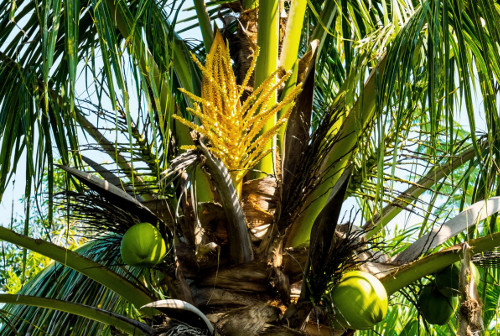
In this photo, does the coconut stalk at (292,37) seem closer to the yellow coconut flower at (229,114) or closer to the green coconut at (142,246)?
the yellow coconut flower at (229,114)

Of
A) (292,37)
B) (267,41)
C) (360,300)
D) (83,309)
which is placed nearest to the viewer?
(360,300)

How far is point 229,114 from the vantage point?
2.11 metres

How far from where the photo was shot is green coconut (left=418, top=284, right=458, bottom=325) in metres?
2.33

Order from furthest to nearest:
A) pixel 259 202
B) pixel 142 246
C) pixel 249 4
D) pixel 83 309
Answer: pixel 249 4 → pixel 259 202 → pixel 83 309 → pixel 142 246

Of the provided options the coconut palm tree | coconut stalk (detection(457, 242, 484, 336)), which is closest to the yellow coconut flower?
the coconut palm tree

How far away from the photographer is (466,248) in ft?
6.77

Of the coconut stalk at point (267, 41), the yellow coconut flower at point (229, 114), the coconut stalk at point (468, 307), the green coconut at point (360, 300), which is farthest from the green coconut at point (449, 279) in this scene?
the coconut stalk at point (267, 41)

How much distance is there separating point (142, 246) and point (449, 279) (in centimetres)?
100

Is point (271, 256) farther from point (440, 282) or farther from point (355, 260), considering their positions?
point (440, 282)

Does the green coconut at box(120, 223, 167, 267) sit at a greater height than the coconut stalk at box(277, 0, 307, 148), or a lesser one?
lesser

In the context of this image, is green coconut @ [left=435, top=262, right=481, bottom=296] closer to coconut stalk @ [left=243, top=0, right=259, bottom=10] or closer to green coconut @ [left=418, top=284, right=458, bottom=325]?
green coconut @ [left=418, top=284, right=458, bottom=325]

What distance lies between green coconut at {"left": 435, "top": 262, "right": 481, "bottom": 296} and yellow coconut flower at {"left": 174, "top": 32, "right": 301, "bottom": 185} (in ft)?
2.40

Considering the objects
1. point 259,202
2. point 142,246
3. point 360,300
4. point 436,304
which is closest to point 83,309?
point 142,246

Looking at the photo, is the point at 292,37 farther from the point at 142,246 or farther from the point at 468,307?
the point at 468,307
